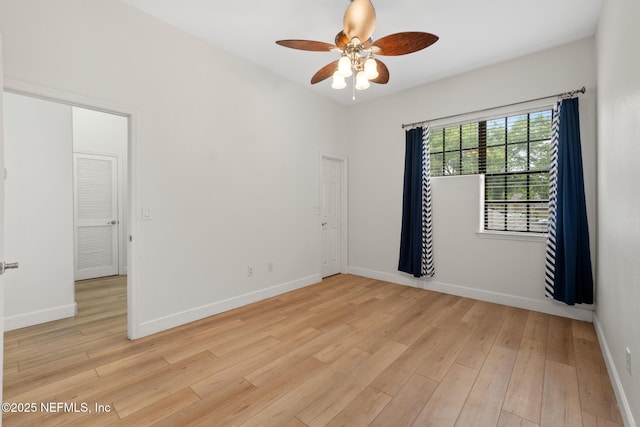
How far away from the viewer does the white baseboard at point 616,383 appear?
1616 millimetres

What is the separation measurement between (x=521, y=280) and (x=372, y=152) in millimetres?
2748

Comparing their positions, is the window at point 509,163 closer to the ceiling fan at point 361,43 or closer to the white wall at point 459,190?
the white wall at point 459,190

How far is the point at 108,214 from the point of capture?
199 inches

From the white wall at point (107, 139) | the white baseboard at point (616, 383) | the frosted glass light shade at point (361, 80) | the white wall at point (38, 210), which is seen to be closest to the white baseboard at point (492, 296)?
the white baseboard at point (616, 383)

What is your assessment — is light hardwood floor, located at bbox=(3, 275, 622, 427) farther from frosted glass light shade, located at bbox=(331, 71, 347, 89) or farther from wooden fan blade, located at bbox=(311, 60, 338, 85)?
wooden fan blade, located at bbox=(311, 60, 338, 85)

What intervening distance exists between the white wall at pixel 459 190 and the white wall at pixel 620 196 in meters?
Answer: 0.54

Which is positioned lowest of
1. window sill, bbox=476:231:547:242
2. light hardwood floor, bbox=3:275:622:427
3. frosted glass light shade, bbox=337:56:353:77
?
light hardwood floor, bbox=3:275:622:427

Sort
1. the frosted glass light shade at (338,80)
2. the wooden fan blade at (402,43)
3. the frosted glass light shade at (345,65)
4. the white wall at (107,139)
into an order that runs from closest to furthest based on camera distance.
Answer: the wooden fan blade at (402,43)
the frosted glass light shade at (345,65)
the frosted glass light shade at (338,80)
the white wall at (107,139)

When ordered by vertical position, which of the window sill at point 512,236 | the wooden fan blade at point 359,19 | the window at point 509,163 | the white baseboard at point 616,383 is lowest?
the white baseboard at point 616,383

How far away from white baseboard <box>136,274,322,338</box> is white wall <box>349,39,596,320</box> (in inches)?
58.7

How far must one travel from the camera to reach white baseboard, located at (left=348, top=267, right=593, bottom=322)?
3146mm

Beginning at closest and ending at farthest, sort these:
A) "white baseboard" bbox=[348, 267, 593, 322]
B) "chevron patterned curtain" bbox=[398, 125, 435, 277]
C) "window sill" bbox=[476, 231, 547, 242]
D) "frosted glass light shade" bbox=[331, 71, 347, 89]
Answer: "frosted glass light shade" bbox=[331, 71, 347, 89]
"white baseboard" bbox=[348, 267, 593, 322]
"window sill" bbox=[476, 231, 547, 242]
"chevron patterned curtain" bbox=[398, 125, 435, 277]

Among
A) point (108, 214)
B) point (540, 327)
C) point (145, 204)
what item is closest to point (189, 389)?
point (145, 204)

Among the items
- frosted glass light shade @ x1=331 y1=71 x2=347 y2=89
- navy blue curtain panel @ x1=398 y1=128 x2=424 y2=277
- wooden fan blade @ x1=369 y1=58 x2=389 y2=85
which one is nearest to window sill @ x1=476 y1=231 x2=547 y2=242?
navy blue curtain panel @ x1=398 y1=128 x2=424 y2=277
